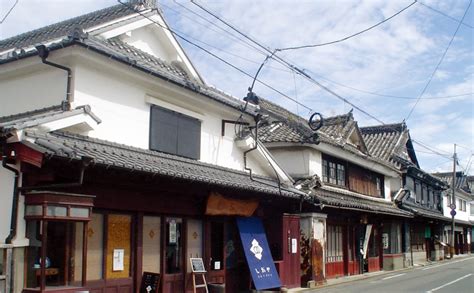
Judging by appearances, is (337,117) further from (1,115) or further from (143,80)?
(1,115)

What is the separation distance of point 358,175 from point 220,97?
14.3 meters

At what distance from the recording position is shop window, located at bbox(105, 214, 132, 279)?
40.0ft

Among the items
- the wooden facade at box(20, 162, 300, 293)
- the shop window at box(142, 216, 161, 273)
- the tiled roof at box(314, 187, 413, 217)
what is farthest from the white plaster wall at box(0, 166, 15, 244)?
the tiled roof at box(314, 187, 413, 217)

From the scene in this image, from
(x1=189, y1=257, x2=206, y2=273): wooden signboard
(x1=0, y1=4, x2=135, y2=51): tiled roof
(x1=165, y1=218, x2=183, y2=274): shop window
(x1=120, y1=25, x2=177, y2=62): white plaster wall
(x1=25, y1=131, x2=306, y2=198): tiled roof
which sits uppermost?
(x1=0, y1=4, x2=135, y2=51): tiled roof

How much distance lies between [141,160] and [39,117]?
98.0 inches

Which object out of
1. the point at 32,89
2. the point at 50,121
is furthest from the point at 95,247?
the point at 32,89

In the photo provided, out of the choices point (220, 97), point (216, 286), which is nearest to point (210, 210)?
point (216, 286)

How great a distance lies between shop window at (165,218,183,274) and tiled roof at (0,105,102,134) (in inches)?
150

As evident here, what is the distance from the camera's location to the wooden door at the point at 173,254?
13887 millimetres

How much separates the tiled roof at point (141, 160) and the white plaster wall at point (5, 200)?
1.09m

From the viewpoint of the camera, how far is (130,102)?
13.6 meters

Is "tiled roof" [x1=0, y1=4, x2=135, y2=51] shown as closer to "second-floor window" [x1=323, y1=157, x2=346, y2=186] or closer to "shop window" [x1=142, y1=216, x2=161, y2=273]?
"shop window" [x1=142, y1=216, x2=161, y2=273]

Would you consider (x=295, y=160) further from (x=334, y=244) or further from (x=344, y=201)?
(x=334, y=244)

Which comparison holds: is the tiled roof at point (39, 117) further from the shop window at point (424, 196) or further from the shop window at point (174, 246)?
the shop window at point (424, 196)
